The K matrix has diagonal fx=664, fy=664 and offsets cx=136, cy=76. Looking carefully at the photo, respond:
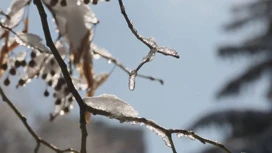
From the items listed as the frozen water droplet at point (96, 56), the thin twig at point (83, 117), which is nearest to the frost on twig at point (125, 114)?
the thin twig at point (83, 117)

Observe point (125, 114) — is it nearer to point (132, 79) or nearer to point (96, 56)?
point (132, 79)

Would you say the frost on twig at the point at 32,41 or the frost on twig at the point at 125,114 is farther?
the frost on twig at the point at 32,41

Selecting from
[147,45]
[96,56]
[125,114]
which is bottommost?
[125,114]

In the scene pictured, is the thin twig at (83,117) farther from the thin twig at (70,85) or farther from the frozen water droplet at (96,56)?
the frozen water droplet at (96,56)

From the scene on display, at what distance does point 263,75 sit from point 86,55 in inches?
329

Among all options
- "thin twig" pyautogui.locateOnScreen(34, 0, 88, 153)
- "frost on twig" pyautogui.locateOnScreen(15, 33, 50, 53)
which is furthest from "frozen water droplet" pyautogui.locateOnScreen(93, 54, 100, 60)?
"thin twig" pyautogui.locateOnScreen(34, 0, 88, 153)

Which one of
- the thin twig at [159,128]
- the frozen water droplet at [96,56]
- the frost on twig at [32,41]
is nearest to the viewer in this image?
the thin twig at [159,128]

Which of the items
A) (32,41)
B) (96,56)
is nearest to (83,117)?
(32,41)

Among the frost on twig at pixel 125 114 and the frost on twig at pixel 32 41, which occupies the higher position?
the frost on twig at pixel 32 41

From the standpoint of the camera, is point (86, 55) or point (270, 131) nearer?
point (86, 55)

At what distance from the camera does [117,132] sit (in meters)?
16.4

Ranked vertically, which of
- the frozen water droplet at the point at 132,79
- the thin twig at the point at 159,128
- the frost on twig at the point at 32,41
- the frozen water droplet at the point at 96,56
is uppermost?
the frozen water droplet at the point at 96,56

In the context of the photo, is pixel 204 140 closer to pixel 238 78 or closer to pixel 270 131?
pixel 270 131

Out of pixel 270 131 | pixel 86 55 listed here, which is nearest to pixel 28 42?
pixel 86 55
